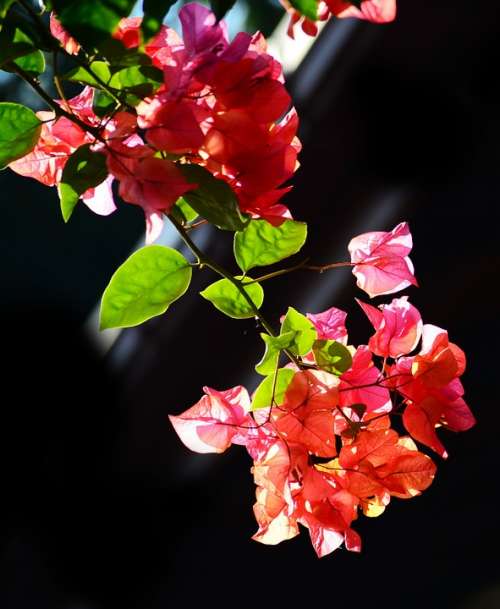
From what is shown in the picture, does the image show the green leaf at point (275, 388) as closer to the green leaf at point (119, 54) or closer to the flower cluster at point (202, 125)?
the flower cluster at point (202, 125)

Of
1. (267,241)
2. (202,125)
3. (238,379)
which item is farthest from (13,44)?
(238,379)

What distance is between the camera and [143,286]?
522 mm

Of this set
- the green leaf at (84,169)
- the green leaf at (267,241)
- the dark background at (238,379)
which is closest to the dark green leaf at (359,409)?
the green leaf at (267,241)

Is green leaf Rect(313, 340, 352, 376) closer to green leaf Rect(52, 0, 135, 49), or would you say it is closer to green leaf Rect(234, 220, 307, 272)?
green leaf Rect(234, 220, 307, 272)

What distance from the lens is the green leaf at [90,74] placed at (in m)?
0.45

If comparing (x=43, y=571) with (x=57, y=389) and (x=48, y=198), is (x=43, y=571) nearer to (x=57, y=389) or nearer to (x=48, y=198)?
(x=57, y=389)

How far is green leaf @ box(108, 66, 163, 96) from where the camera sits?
0.41 metres

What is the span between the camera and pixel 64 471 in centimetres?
217

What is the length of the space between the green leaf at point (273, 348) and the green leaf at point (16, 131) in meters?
0.17

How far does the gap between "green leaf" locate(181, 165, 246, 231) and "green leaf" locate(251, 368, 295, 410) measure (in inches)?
4.7

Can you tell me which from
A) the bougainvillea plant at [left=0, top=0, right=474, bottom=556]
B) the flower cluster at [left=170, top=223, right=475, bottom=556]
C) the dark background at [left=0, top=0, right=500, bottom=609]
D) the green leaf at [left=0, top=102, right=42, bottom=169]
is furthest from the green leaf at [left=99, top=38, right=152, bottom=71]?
the dark background at [left=0, top=0, right=500, bottom=609]

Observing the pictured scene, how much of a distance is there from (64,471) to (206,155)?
6.04 feet

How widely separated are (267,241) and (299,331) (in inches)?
2.6

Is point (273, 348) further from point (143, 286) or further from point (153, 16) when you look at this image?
point (153, 16)
